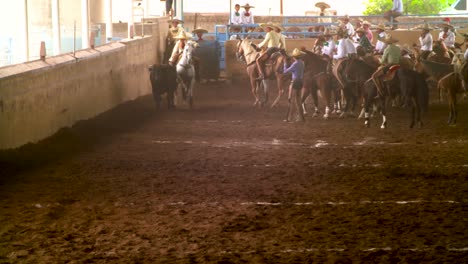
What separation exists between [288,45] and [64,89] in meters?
17.2

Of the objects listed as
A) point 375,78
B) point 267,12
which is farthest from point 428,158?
point 267,12

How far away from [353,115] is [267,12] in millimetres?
32547

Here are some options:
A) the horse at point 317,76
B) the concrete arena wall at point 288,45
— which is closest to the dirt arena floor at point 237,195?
the horse at point 317,76

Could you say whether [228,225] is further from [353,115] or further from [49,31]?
[353,115]

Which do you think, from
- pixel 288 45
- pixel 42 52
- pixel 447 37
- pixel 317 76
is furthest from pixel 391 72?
pixel 288 45

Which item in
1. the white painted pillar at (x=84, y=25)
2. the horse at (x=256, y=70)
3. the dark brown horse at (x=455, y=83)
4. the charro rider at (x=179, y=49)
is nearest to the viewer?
the dark brown horse at (x=455, y=83)

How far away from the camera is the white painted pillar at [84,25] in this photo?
22.0 meters

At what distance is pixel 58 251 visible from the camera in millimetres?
9539

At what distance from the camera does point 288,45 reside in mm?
35094

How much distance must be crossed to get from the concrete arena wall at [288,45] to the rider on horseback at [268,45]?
655 cm

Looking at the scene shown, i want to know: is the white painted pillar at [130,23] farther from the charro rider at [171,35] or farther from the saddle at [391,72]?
the saddle at [391,72]

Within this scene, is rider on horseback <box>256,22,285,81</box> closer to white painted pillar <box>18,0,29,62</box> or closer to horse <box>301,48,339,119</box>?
horse <box>301,48,339,119</box>

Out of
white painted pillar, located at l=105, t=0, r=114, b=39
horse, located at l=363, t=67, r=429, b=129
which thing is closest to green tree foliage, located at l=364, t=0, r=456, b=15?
white painted pillar, located at l=105, t=0, r=114, b=39

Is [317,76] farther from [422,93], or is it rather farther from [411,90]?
[422,93]
